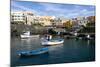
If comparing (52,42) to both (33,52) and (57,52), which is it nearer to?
(57,52)

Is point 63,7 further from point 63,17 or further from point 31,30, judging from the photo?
point 31,30

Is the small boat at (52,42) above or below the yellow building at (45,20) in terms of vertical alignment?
below

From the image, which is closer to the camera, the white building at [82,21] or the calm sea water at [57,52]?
the calm sea water at [57,52]

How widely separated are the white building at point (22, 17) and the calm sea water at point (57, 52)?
8.4 inches

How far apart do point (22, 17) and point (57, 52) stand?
0.62m

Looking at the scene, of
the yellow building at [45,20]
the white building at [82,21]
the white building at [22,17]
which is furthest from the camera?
the white building at [82,21]

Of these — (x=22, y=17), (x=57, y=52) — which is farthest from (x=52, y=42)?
(x=22, y=17)

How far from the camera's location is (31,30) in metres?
2.39

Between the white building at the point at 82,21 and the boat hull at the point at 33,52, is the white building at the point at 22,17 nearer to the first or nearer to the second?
the boat hull at the point at 33,52

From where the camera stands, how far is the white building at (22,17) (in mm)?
2308

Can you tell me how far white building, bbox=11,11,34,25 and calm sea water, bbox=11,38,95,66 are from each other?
212 mm

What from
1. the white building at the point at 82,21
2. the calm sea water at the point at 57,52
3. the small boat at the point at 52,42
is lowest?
the calm sea water at the point at 57,52

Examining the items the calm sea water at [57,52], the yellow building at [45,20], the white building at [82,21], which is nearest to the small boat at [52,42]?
the calm sea water at [57,52]
